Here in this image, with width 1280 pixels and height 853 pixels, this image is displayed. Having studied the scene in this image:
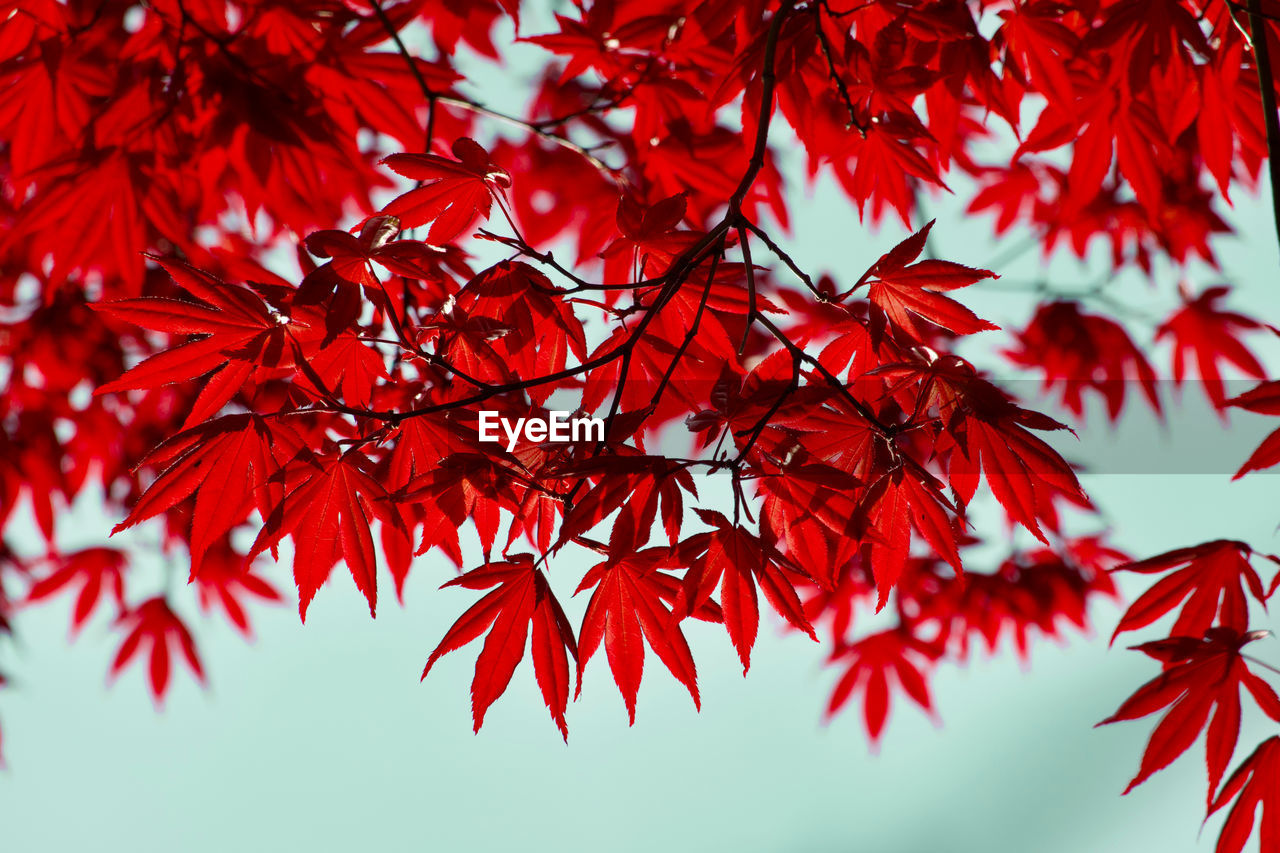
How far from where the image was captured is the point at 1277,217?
73 centimetres

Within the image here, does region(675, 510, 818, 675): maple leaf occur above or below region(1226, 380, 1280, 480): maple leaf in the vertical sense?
below

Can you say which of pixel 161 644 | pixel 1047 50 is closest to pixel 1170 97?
pixel 1047 50

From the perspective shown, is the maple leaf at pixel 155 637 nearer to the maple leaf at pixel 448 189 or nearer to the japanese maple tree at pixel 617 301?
the japanese maple tree at pixel 617 301

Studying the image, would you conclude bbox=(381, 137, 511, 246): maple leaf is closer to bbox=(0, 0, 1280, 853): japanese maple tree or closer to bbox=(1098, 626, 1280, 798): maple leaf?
bbox=(0, 0, 1280, 853): japanese maple tree

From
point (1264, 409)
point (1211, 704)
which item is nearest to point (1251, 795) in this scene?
point (1211, 704)

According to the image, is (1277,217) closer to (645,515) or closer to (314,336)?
(645,515)

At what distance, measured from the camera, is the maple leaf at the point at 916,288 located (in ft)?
2.24

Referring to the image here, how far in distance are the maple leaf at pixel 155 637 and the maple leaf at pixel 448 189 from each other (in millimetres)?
1778

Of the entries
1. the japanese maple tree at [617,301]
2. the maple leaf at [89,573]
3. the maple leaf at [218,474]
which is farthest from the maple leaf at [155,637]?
the maple leaf at [218,474]

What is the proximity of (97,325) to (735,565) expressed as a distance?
1.97 meters

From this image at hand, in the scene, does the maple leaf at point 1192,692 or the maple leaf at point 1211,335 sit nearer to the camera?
the maple leaf at point 1192,692

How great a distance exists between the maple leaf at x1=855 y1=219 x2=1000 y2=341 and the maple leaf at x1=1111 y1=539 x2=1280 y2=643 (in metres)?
0.39

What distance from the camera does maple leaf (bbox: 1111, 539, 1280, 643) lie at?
2.88 feet

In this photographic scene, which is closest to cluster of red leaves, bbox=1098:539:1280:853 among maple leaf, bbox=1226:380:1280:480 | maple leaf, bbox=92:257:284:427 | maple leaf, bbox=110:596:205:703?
maple leaf, bbox=1226:380:1280:480
